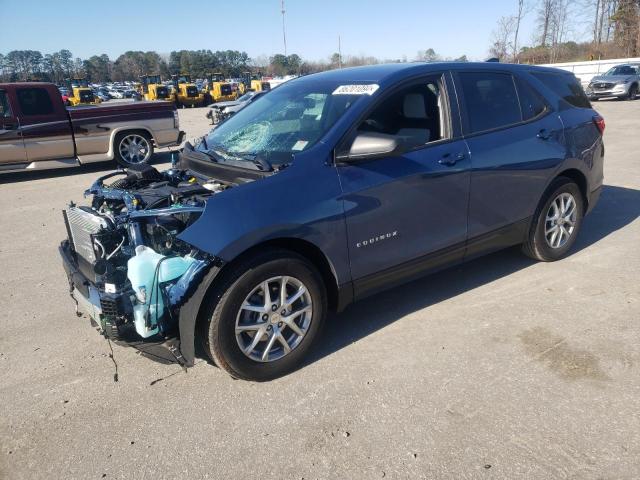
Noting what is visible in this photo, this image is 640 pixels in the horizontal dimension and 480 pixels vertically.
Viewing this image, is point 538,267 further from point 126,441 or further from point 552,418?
point 126,441

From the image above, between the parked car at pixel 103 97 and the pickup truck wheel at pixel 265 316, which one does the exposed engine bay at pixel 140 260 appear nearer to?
the pickup truck wheel at pixel 265 316

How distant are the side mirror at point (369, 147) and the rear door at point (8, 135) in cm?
937

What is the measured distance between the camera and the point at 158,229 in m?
2.98

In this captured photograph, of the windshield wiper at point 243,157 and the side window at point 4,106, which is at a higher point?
the side window at point 4,106

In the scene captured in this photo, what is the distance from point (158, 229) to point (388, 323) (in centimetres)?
185

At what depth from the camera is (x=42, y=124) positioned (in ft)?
33.6

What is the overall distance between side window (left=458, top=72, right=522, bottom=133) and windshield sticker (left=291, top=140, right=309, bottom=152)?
140cm

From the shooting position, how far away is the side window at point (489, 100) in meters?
3.90

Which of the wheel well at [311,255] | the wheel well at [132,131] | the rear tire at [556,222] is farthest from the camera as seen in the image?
the wheel well at [132,131]

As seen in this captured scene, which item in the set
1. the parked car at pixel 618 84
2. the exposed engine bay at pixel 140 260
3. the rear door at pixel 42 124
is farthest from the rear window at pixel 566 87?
the parked car at pixel 618 84

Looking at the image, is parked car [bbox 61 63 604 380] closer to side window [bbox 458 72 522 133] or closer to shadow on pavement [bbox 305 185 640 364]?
side window [bbox 458 72 522 133]

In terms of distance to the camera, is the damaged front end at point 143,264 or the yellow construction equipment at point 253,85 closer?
the damaged front end at point 143,264

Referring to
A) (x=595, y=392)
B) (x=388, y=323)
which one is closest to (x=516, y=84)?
(x=388, y=323)

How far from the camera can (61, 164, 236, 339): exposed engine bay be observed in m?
2.83
